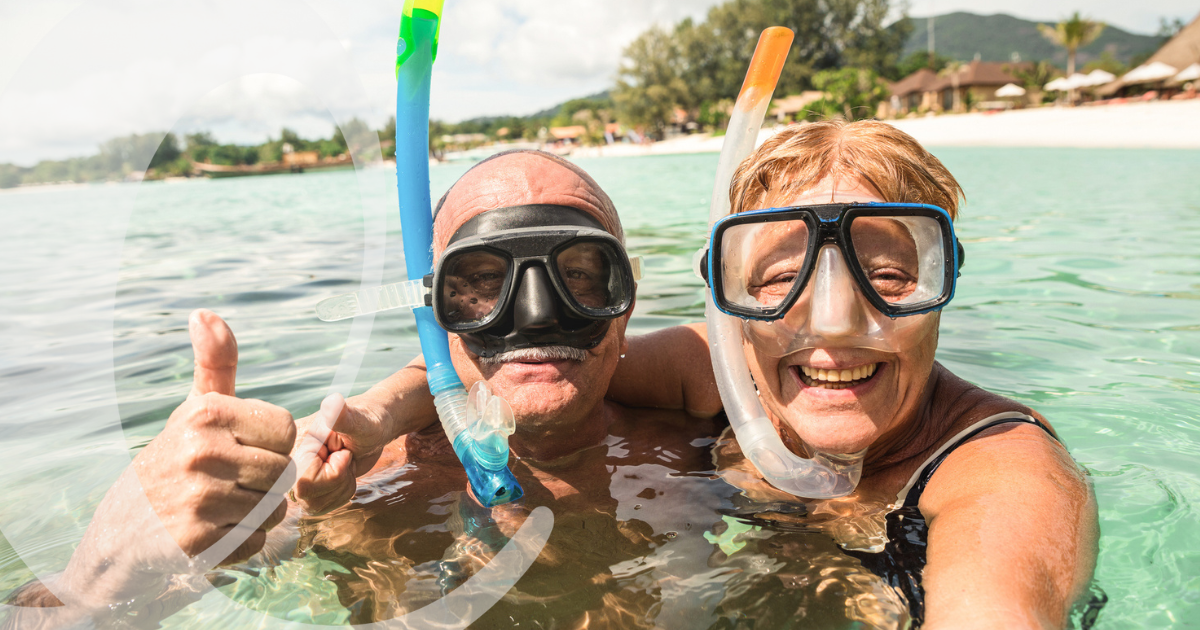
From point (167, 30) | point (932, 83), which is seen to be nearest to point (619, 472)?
point (167, 30)

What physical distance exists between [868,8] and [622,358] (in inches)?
2265

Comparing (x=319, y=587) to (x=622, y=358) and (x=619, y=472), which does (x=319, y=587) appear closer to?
(x=619, y=472)

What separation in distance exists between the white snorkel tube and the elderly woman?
5cm

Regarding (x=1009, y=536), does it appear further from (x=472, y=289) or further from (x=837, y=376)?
(x=472, y=289)

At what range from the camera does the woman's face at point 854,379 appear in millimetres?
1710

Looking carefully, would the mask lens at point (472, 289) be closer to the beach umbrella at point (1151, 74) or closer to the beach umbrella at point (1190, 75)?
the beach umbrella at point (1190, 75)

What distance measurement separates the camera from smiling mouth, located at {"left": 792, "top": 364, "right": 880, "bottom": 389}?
1.74 meters

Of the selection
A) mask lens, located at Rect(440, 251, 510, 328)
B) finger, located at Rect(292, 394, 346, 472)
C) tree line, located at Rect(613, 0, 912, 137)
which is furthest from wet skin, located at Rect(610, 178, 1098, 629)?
tree line, located at Rect(613, 0, 912, 137)

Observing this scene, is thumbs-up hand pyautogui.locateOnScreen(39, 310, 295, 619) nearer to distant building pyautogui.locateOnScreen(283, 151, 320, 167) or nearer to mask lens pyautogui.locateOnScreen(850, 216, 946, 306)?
distant building pyautogui.locateOnScreen(283, 151, 320, 167)

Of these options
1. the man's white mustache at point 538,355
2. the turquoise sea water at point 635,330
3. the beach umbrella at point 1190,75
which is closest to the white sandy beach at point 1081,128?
the beach umbrella at point 1190,75

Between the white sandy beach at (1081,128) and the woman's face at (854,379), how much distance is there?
2097 cm

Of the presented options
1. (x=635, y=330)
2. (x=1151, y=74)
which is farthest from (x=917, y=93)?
(x=635, y=330)

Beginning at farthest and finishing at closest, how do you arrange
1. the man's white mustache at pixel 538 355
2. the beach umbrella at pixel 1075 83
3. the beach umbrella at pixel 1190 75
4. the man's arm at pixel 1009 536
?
1. the beach umbrella at pixel 1075 83
2. the beach umbrella at pixel 1190 75
3. the man's white mustache at pixel 538 355
4. the man's arm at pixel 1009 536

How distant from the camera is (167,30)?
1.64m
